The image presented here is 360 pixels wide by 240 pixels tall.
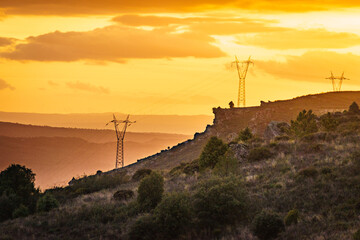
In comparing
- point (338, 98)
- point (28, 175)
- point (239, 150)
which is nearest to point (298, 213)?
point (239, 150)

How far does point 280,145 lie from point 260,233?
36.5 m

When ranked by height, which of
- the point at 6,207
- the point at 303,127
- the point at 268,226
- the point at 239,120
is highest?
the point at 239,120

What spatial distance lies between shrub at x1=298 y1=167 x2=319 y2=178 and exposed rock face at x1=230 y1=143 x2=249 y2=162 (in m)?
17.6

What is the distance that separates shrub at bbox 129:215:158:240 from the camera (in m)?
45.2

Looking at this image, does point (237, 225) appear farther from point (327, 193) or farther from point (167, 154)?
point (167, 154)

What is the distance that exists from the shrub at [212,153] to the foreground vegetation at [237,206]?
15.8 feet

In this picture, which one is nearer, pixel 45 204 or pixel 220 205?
pixel 220 205

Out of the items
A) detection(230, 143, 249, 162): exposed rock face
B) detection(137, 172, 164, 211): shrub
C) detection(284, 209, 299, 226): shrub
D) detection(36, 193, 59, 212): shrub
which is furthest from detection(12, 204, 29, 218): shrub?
detection(284, 209, 299, 226): shrub

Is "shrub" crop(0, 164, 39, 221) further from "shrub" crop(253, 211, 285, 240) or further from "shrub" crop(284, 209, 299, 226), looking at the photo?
"shrub" crop(284, 209, 299, 226)

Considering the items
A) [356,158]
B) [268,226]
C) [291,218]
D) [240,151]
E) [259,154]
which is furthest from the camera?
[240,151]

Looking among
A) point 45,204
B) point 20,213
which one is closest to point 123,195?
point 45,204

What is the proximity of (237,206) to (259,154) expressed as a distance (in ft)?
85.7

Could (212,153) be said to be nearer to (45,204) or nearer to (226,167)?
(226,167)

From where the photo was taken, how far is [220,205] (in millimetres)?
46625
